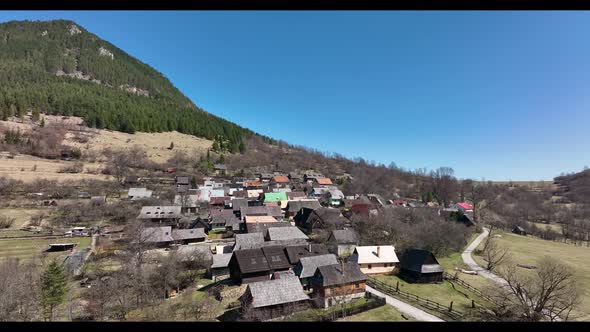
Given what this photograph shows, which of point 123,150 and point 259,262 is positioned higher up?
point 123,150

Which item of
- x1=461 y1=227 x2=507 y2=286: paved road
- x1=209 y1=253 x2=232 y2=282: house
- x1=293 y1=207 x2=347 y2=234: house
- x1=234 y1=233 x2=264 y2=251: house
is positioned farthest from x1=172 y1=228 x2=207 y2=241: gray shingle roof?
x1=461 y1=227 x2=507 y2=286: paved road

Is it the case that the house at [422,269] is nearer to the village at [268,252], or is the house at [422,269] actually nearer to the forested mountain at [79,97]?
the village at [268,252]

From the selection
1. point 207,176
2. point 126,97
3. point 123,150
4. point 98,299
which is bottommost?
point 98,299

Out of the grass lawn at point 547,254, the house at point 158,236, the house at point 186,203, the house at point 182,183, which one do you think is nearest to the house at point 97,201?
the house at point 186,203

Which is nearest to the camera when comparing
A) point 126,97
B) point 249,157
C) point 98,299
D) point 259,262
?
point 98,299

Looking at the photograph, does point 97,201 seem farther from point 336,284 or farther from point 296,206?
point 336,284

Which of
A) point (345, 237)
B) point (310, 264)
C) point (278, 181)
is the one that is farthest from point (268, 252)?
point (278, 181)

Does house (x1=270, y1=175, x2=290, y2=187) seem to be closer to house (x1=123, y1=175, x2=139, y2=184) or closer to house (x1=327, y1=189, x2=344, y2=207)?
house (x1=327, y1=189, x2=344, y2=207)
